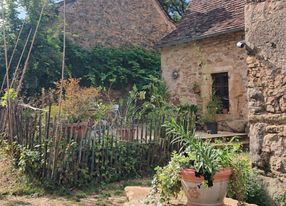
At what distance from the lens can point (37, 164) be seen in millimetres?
5379

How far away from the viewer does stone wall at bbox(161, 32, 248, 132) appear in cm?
1003

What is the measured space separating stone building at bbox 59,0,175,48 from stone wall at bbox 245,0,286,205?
10166mm

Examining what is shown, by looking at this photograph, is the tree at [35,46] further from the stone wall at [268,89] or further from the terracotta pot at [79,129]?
the stone wall at [268,89]

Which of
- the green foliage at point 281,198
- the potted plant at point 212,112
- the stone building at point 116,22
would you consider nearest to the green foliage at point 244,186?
the green foliage at point 281,198

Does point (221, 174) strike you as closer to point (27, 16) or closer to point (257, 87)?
point (257, 87)

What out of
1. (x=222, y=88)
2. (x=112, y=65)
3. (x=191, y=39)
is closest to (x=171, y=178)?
(x=222, y=88)

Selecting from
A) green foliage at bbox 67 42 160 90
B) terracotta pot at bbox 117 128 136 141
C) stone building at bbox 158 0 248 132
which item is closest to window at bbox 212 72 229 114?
stone building at bbox 158 0 248 132

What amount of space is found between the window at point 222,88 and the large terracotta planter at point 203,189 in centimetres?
704

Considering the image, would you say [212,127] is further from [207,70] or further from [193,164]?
[193,164]

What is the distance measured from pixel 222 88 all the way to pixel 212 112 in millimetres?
871

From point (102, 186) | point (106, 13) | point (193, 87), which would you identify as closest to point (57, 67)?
point (106, 13)

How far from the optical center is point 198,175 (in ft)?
11.6

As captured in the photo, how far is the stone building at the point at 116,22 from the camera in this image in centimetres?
1430

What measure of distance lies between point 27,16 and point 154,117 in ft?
24.0
